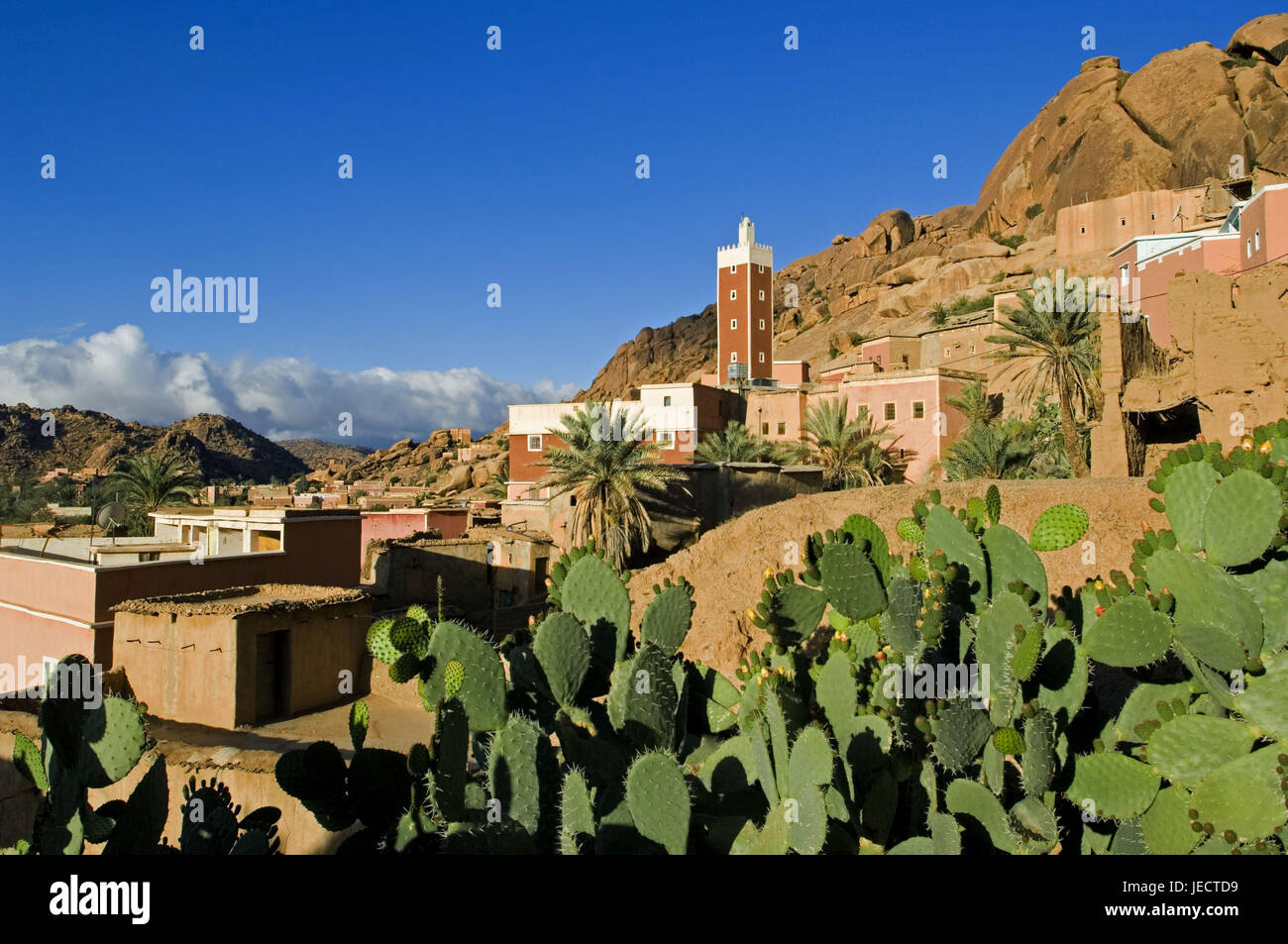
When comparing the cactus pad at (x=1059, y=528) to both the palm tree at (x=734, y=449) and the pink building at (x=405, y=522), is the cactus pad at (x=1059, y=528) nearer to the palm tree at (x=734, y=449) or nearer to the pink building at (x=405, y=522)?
the palm tree at (x=734, y=449)

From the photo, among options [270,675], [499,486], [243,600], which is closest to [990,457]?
[270,675]

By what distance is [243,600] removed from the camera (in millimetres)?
14281

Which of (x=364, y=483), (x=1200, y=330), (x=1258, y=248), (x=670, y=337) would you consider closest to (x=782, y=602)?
(x=1200, y=330)

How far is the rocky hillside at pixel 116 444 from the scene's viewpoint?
2143 inches

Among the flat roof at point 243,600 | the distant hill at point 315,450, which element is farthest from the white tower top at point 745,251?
the distant hill at point 315,450

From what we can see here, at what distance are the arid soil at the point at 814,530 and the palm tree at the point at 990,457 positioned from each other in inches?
323

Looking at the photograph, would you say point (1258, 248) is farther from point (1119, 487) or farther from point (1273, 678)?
point (1273, 678)

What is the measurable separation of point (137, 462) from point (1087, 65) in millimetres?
62813

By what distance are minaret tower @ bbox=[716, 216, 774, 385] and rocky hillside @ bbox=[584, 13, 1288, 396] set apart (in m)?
6.37

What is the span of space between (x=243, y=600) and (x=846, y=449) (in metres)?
20.0

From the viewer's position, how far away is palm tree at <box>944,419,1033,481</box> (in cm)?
2262

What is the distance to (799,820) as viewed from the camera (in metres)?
2.64

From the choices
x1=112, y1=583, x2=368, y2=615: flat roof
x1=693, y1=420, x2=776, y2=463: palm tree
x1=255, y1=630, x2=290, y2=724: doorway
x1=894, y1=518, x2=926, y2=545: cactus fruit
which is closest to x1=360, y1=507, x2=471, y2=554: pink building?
x1=693, y1=420, x2=776, y2=463: palm tree

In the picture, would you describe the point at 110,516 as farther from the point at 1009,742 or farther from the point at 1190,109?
the point at 1190,109
